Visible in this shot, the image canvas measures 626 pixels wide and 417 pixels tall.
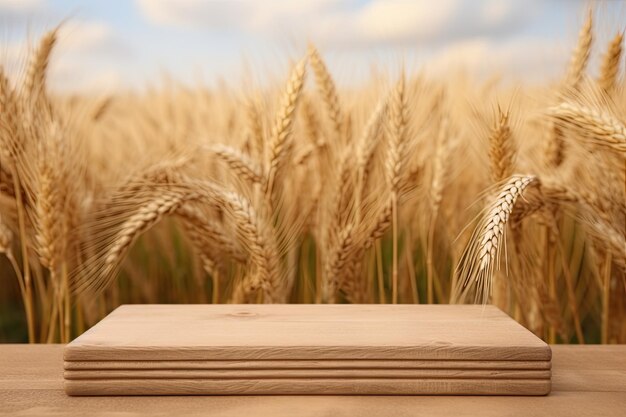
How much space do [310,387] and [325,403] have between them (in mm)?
37

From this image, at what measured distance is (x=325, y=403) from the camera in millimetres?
1042

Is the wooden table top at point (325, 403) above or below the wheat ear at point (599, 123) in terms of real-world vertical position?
below

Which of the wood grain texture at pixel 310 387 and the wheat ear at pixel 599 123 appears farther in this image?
the wheat ear at pixel 599 123

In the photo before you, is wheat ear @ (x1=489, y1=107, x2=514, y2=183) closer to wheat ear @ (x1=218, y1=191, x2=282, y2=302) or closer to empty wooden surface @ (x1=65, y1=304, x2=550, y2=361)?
empty wooden surface @ (x1=65, y1=304, x2=550, y2=361)

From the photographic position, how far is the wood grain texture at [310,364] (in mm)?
1059

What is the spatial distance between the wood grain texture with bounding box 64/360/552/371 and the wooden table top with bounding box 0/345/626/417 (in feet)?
0.16

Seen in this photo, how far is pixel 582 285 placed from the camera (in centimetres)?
231

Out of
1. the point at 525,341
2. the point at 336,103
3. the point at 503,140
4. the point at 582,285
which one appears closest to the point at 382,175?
the point at 336,103

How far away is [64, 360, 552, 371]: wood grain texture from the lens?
106cm

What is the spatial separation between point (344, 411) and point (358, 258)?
57 cm

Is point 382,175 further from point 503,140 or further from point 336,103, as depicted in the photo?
point 503,140

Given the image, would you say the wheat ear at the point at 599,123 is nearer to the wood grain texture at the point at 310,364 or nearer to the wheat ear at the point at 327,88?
the wood grain texture at the point at 310,364

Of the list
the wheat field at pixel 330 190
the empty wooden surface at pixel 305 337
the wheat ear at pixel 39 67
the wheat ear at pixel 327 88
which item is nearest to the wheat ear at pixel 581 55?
the wheat field at pixel 330 190

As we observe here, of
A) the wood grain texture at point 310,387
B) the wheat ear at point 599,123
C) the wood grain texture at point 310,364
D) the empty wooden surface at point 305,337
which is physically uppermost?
the wheat ear at point 599,123
